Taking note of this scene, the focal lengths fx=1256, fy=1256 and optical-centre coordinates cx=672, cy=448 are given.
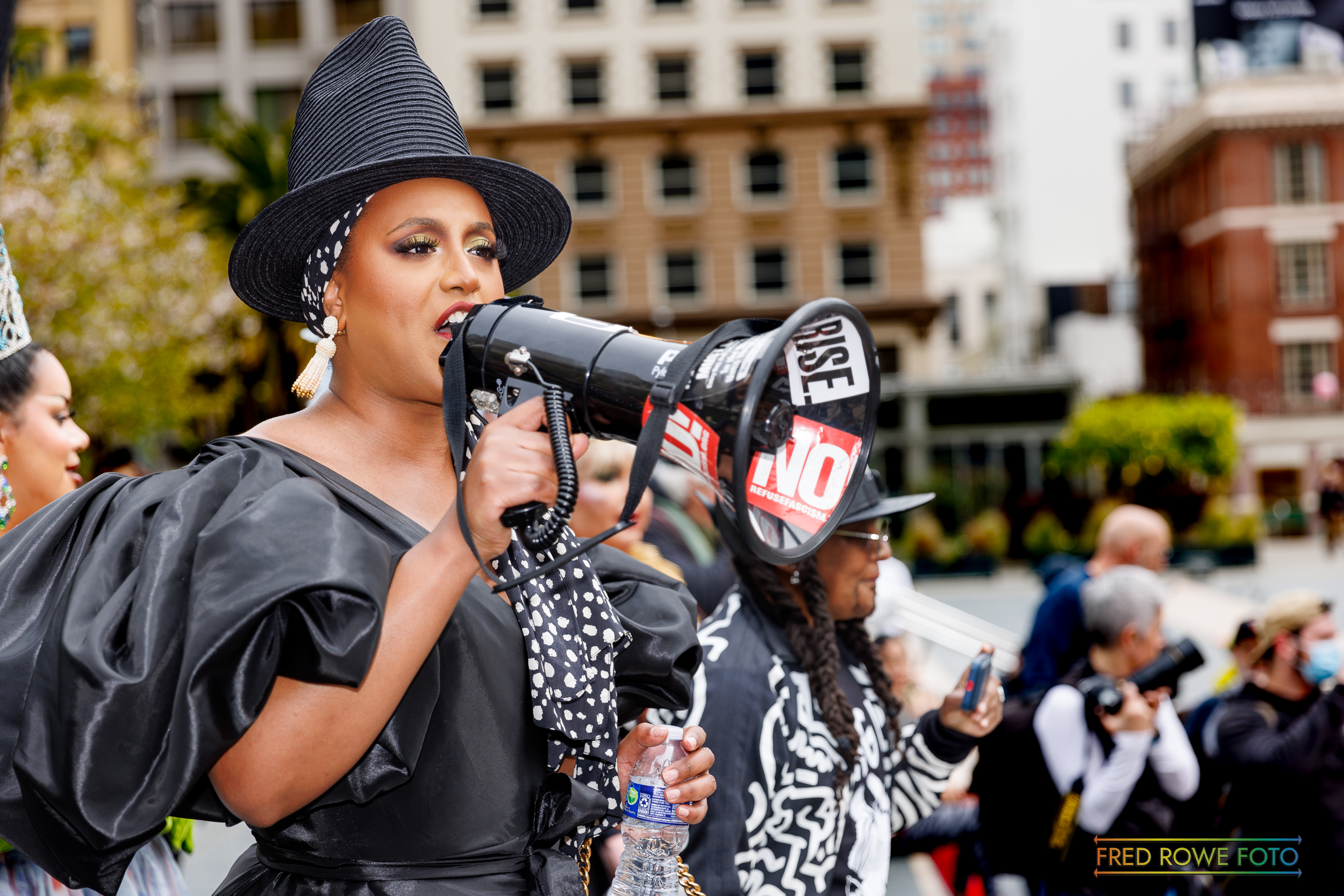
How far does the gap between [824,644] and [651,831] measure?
3.33 ft

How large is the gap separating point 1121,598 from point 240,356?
1412cm

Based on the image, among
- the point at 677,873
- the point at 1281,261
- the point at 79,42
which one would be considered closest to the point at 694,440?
the point at 677,873

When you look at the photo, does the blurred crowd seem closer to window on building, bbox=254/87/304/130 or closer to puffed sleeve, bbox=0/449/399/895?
puffed sleeve, bbox=0/449/399/895

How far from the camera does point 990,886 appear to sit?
4844 millimetres

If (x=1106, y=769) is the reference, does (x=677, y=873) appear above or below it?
above

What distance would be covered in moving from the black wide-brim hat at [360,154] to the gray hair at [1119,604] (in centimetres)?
328

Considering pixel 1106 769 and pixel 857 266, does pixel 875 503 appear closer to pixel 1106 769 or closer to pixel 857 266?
pixel 1106 769

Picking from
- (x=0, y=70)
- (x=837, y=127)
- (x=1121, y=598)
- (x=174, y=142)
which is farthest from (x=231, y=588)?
(x=174, y=142)

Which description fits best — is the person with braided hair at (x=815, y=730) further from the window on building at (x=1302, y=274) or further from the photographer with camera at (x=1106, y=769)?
the window on building at (x=1302, y=274)

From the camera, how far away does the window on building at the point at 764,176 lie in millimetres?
36000

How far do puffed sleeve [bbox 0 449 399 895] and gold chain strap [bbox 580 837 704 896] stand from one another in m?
0.68

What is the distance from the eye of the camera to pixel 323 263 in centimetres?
189

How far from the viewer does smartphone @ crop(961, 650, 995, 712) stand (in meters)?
3.01

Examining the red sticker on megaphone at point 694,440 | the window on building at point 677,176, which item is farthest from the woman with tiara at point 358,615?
the window on building at point 677,176
